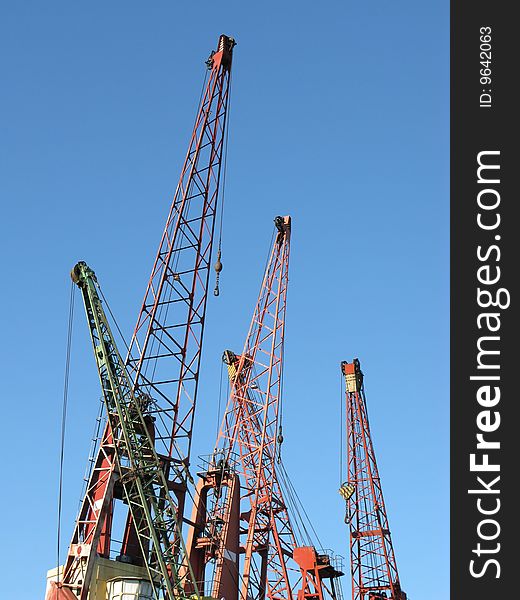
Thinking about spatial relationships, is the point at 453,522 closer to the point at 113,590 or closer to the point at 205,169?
the point at 113,590

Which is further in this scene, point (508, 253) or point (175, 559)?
point (175, 559)

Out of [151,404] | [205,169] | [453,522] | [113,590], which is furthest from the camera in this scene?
[205,169]

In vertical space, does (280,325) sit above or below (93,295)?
above

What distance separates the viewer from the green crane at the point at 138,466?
44.5 metres

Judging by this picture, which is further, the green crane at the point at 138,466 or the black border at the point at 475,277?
the green crane at the point at 138,466

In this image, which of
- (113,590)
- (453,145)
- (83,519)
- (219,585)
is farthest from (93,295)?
(453,145)

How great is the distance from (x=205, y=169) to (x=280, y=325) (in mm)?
17136

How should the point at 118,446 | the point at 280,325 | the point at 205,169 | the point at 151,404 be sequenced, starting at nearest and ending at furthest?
1. the point at 118,446
2. the point at 151,404
3. the point at 205,169
4. the point at 280,325

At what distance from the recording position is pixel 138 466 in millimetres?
45594

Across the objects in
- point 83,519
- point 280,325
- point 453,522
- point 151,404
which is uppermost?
point 280,325

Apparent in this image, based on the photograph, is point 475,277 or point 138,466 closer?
point 475,277

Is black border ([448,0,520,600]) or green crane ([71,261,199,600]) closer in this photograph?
black border ([448,0,520,600])

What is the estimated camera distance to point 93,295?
1873 inches

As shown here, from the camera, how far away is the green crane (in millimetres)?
44469
